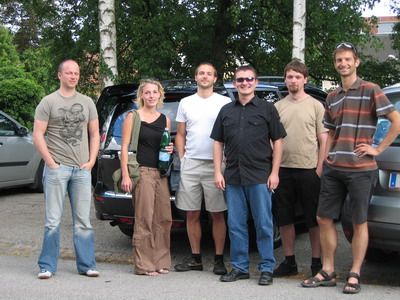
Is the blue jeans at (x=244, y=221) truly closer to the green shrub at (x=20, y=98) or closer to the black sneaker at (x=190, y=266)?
the black sneaker at (x=190, y=266)

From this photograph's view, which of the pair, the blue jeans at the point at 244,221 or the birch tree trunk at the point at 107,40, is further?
the birch tree trunk at the point at 107,40

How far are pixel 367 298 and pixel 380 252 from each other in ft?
3.60

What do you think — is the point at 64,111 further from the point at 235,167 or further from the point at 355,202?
the point at 355,202

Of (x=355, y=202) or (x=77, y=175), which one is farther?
(x=77, y=175)

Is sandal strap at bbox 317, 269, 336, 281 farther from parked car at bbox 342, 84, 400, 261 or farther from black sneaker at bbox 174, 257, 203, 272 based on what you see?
black sneaker at bbox 174, 257, 203, 272

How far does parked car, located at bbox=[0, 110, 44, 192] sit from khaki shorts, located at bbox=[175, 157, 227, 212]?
5468 mm

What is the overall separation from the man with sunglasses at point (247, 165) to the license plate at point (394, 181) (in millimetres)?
915

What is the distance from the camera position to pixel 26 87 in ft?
49.3

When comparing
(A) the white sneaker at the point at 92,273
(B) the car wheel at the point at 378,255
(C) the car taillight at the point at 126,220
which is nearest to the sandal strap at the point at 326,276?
(B) the car wheel at the point at 378,255

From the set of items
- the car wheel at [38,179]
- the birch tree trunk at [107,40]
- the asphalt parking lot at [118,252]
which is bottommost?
the asphalt parking lot at [118,252]

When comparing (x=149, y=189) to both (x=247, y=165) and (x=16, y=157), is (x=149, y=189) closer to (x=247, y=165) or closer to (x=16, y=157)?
(x=247, y=165)

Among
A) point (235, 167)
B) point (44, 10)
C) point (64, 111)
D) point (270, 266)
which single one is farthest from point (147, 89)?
point (44, 10)

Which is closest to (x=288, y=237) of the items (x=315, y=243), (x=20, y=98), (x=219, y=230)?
(x=315, y=243)

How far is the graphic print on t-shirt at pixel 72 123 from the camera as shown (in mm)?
4891
